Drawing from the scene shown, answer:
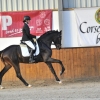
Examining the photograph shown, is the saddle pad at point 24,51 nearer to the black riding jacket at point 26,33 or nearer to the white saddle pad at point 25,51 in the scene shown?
the white saddle pad at point 25,51

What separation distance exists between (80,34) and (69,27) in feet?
1.89

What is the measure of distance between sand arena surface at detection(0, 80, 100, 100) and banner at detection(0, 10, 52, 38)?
7.80ft

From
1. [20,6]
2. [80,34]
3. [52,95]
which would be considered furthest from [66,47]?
Result: [52,95]

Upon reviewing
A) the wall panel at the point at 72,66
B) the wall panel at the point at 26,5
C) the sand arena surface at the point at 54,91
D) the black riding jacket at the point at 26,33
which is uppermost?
the wall panel at the point at 26,5

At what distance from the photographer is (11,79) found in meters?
18.9

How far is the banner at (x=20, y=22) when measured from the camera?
1902 cm

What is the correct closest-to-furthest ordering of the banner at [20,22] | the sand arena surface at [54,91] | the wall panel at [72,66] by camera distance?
the sand arena surface at [54,91]
the wall panel at [72,66]
the banner at [20,22]

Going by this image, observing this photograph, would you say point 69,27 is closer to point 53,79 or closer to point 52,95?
point 53,79

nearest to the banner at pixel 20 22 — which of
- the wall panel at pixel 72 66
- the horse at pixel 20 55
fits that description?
the wall panel at pixel 72 66

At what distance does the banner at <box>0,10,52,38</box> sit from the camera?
19.0 m

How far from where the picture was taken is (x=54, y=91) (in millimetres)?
14625

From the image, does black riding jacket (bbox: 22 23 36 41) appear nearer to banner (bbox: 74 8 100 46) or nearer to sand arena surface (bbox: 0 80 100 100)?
sand arena surface (bbox: 0 80 100 100)

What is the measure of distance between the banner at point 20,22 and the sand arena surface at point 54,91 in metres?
2.38

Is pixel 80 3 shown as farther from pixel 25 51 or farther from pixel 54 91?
pixel 54 91
